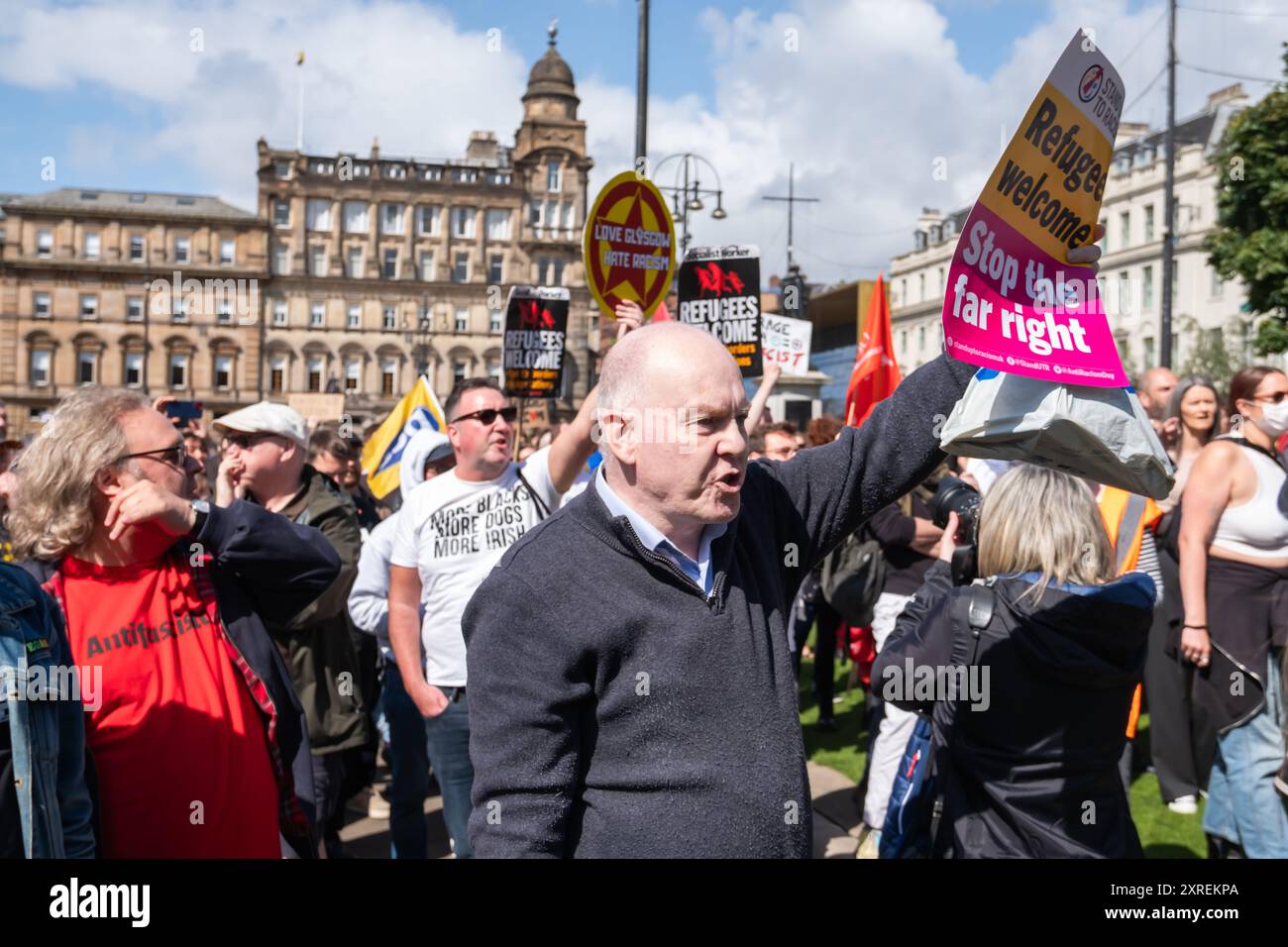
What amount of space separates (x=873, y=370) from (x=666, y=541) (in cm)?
552

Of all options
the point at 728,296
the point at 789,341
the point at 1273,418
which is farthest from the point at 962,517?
the point at 789,341

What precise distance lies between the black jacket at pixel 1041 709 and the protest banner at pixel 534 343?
20.2 ft

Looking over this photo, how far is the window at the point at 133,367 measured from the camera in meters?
83.6

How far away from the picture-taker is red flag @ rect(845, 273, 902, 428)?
756 cm

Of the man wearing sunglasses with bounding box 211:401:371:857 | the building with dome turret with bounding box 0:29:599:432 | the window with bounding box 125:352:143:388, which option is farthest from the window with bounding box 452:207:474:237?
the man wearing sunglasses with bounding box 211:401:371:857

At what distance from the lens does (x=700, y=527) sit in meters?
2.53

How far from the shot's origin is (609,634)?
2.32 metres

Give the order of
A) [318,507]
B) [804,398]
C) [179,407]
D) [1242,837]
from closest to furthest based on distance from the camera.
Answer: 1. [1242,837]
2. [318,507]
3. [179,407]
4. [804,398]

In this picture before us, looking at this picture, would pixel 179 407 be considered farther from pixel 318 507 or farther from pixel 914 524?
pixel 914 524

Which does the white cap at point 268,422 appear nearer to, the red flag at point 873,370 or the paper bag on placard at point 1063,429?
the paper bag on placard at point 1063,429
